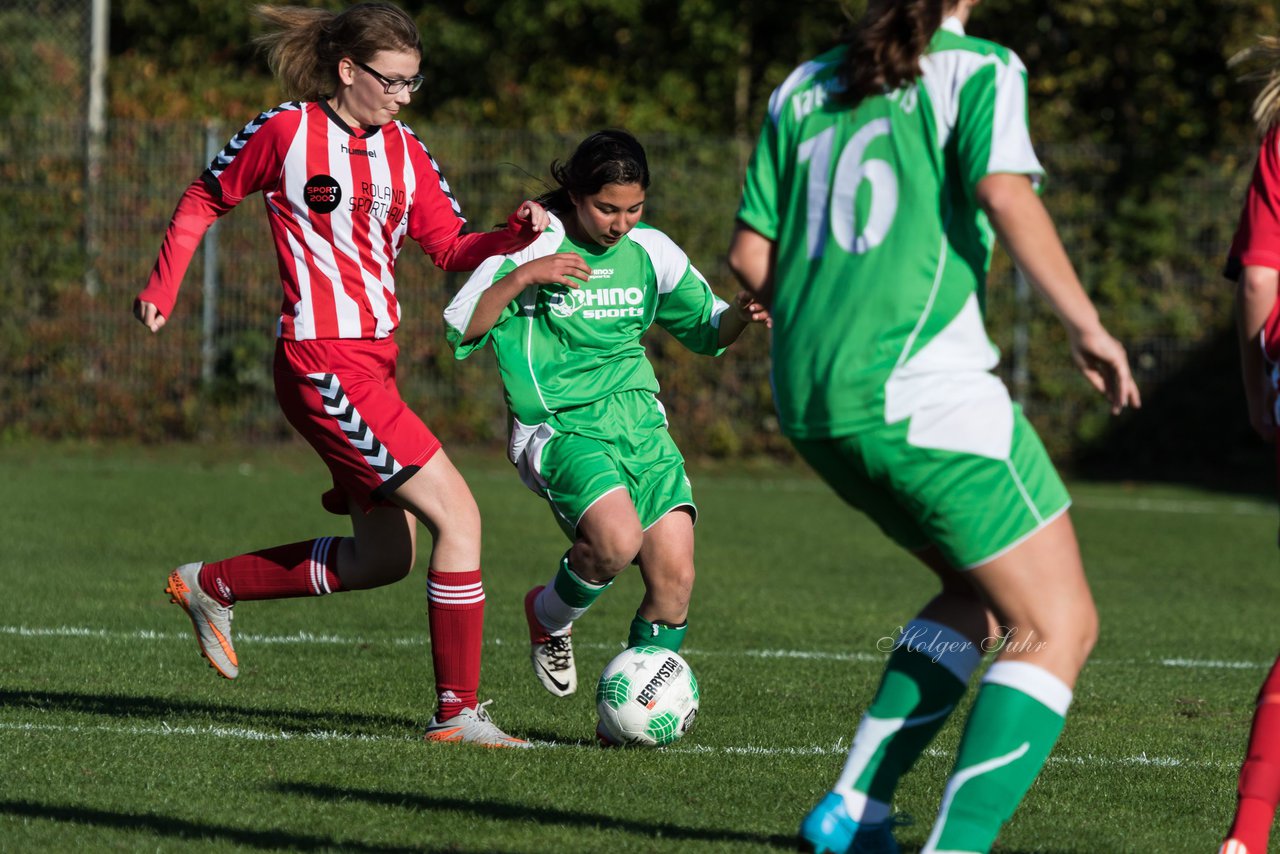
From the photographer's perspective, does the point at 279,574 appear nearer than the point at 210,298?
Yes

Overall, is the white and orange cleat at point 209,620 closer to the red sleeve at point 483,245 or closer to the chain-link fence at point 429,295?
the red sleeve at point 483,245

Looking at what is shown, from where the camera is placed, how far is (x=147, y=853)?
3.70m

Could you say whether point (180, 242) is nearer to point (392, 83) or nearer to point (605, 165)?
point (392, 83)

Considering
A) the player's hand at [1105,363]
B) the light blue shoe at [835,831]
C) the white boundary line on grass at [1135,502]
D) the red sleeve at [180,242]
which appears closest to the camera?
the player's hand at [1105,363]

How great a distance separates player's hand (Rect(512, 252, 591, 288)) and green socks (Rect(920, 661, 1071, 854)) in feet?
7.14

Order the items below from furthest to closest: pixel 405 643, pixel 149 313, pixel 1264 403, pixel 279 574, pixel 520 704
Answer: pixel 405 643
pixel 520 704
pixel 279 574
pixel 149 313
pixel 1264 403

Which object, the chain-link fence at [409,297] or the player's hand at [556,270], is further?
the chain-link fence at [409,297]

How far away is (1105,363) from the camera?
3.04m

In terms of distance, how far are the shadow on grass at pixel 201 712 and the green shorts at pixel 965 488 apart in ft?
8.07

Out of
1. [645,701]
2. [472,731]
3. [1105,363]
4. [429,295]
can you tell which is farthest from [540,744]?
[429,295]

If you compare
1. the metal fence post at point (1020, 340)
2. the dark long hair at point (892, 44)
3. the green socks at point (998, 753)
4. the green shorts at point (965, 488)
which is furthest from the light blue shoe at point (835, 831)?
the metal fence post at point (1020, 340)

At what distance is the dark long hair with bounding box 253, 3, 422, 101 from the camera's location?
5105 millimetres

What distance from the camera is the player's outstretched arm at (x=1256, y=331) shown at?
11.8 feet

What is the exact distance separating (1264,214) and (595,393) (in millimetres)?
2417
